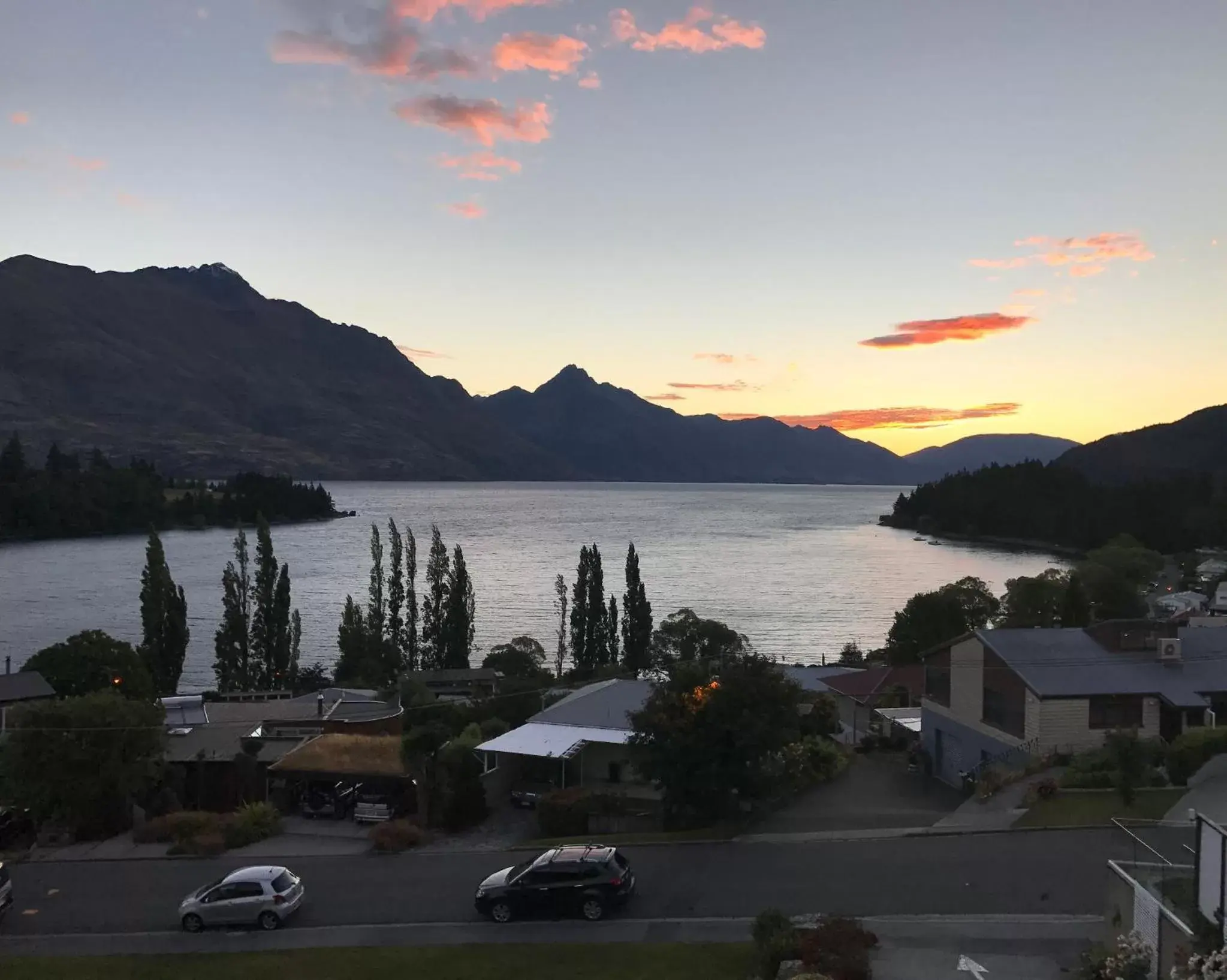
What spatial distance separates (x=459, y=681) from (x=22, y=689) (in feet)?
86.0

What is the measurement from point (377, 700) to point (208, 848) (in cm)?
2187

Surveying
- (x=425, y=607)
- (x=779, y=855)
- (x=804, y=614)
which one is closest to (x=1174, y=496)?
(x=804, y=614)

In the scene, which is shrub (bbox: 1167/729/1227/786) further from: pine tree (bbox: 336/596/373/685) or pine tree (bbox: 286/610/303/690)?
pine tree (bbox: 286/610/303/690)

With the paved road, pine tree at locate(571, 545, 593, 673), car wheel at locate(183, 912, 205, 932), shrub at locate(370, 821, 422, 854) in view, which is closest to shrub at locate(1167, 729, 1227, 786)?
the paved road

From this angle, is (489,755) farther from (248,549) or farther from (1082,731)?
(248,549)

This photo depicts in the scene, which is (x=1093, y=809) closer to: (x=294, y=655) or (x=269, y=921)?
(x=269, y=921)

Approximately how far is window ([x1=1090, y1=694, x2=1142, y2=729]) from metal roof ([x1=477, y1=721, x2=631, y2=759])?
1272 centimetres

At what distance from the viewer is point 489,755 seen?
29406 millimetres

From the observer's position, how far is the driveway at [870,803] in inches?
885

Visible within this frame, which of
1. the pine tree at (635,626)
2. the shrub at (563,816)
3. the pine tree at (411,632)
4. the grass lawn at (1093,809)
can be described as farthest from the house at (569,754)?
the pine tree at (411,632)

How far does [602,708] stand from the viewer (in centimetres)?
3075

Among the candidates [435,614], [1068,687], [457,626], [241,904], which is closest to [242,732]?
[241,904]

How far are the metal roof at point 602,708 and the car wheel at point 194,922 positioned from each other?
1402 centimetres

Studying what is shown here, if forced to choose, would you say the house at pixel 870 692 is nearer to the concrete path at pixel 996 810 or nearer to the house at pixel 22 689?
the concrete path at pixel 996 810
